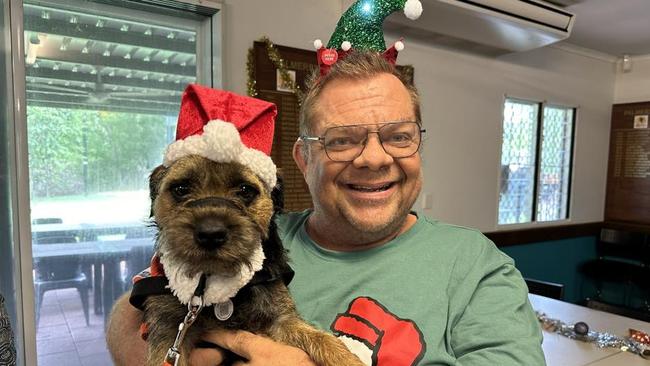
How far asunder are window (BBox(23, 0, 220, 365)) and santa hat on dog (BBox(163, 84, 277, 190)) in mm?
1794

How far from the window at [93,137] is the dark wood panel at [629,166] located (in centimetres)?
540

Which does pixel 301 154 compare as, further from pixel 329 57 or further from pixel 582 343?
pixel 582 343

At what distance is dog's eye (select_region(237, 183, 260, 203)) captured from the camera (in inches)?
43.4

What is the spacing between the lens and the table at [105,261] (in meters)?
Result: 2.80

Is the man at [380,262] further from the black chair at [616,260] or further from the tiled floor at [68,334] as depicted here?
the black chair at [616,260]

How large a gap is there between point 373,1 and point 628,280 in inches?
208

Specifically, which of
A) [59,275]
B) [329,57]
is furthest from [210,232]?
[59,275]

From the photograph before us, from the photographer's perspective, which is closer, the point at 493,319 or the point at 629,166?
the point at 493,319

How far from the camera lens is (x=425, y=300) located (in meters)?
1.15

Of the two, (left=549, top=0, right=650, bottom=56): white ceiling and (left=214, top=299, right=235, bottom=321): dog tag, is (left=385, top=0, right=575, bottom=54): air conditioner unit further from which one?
(left=214, top=299, right=235, bottom=321): dog tag

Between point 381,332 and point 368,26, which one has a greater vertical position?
point 368,26

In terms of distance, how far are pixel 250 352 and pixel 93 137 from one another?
219cm

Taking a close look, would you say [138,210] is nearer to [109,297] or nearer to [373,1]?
[109,297]

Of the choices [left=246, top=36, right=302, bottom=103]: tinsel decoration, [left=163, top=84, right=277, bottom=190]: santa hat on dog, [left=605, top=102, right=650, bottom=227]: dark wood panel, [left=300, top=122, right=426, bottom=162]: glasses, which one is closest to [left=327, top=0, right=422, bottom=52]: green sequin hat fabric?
[left=300, top=122, right=426, bottom=162]: glasses
